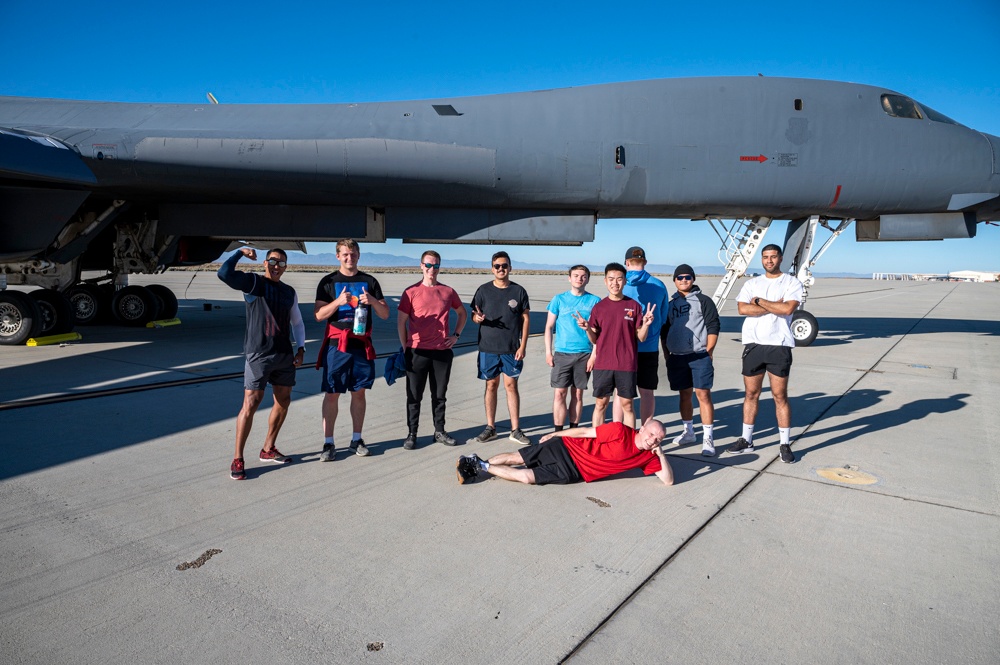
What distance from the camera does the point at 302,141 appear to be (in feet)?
32.5

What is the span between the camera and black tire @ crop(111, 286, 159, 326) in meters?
13.8

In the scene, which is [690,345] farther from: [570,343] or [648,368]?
[570,343]

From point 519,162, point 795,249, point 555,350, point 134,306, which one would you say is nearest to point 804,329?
point 795,249

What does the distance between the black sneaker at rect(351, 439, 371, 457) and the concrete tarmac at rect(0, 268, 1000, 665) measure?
0.26 feet

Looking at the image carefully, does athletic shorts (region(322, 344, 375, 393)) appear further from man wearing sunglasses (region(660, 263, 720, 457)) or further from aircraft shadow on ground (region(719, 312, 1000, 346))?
aircraft shadow on ground (region(719, 312, 1000, 346))

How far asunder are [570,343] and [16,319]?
389 inches

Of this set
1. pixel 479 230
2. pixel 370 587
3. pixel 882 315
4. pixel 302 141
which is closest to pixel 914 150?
pixel 479 230

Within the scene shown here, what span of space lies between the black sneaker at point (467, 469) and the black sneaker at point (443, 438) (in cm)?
100

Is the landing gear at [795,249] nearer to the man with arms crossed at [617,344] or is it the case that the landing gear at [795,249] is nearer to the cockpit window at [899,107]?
the cockpit window at [899,107]

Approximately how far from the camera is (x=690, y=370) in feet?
18.0

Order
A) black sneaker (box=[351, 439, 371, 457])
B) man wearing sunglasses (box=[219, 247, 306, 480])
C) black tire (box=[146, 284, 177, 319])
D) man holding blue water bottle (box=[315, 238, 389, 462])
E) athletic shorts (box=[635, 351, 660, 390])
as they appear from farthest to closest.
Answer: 1. black tire (box=[146, 284, 177, 319])
2. athletic shorts (box=[635, 351, 660, 390])
3. black sneaker (box=[351, 439, 371, 457])
4. man holding blue water bottle (box=[315, 238, 389, 462])
5. man wearing sunglasses (box=[219, 247, 306, 480])

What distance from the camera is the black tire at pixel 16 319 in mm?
10391

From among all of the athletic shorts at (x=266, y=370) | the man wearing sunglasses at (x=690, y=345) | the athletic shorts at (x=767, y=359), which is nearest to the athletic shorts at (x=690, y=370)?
the man wearing sunglasses at (x=690, y=345)

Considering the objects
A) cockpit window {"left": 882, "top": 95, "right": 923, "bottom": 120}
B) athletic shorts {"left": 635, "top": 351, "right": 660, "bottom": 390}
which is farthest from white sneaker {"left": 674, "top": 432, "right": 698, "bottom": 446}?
cockpit window {"left": 882, "top": 95, "right": 923, "bottom": 120}
